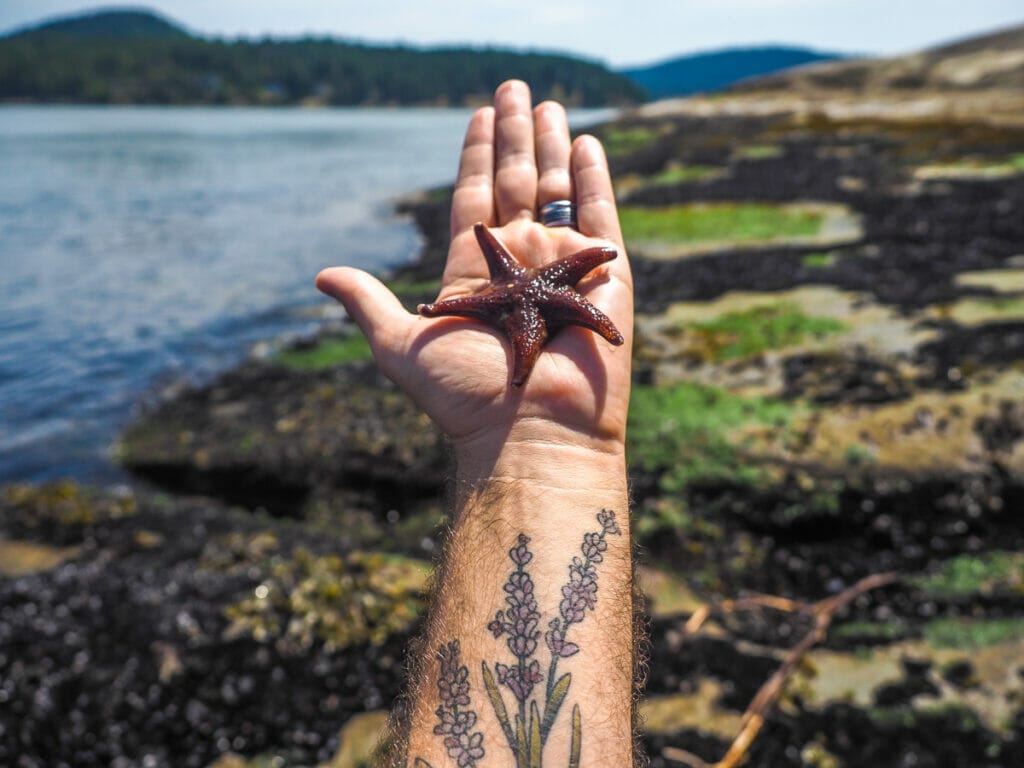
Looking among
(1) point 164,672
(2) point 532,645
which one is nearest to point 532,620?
(2) point 532,645

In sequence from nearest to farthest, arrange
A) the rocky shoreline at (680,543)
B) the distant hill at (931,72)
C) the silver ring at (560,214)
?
the silver ring at (560,214)
the rocky shoreline at (680,543)
the distant hill at (931,72)

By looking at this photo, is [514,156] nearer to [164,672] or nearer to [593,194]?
[593,194]

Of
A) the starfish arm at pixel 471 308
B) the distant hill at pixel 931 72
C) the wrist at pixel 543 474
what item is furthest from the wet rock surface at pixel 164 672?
the distant hill at pixel 931 72

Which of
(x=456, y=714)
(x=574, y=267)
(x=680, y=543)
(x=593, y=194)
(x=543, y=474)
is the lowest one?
(x=680, y=543)

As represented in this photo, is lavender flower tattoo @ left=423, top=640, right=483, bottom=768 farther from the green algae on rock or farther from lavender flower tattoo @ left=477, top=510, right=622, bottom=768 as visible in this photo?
the green algae on rock

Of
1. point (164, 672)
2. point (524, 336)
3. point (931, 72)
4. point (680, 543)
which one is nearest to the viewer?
point (524, 336)

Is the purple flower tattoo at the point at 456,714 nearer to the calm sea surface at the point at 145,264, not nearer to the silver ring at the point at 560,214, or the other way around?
the silver ring at the point at 560,214
